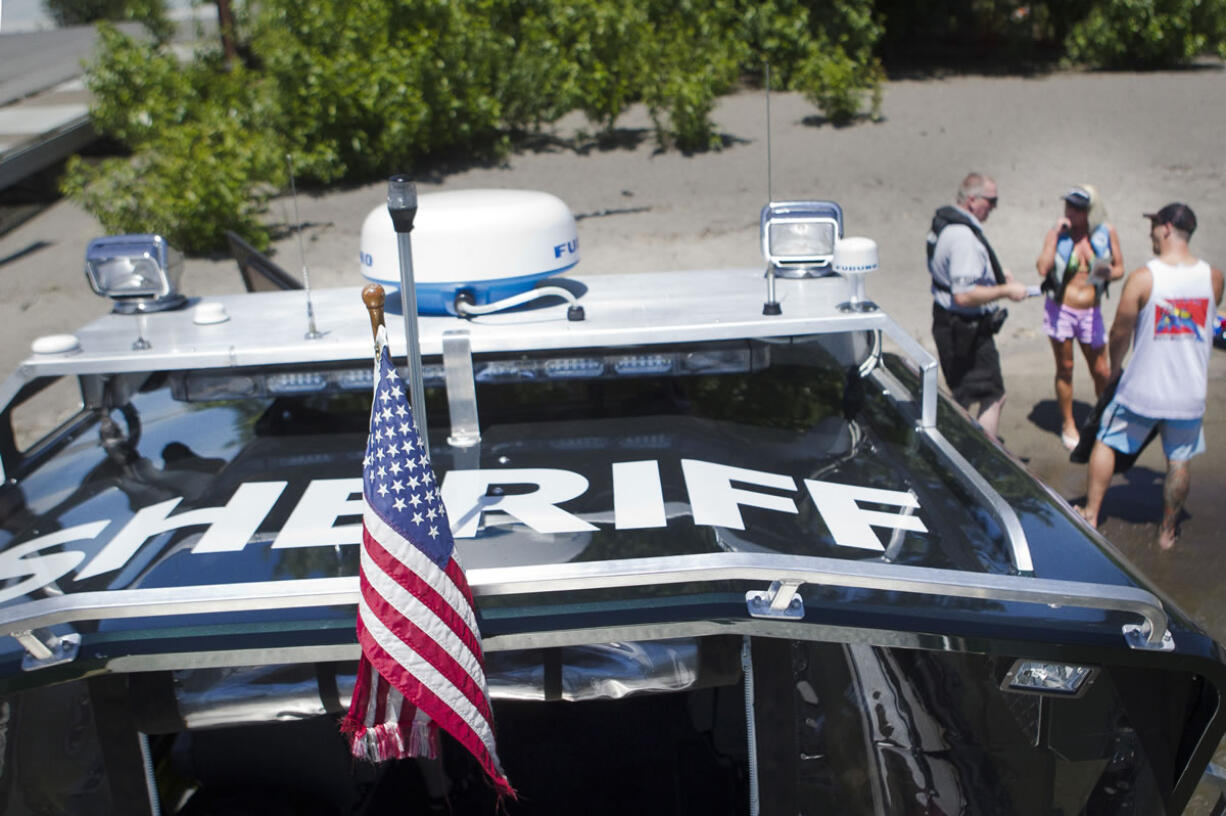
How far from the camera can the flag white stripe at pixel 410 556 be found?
185 cm

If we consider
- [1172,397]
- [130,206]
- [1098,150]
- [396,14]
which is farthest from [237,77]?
[1172,397]

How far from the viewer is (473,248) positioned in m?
3.05

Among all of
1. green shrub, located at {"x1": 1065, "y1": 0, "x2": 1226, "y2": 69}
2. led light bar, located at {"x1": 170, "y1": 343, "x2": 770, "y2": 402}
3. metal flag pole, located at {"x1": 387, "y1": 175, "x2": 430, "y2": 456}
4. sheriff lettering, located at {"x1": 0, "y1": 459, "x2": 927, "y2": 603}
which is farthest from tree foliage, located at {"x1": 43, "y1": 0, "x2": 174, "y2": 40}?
metal flag pole, located at {"x1": 387, "y1": 175, "x2": 430, "y2": 456}

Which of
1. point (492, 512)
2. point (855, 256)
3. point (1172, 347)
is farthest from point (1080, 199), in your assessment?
point (492, 512)

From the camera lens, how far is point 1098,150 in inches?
593

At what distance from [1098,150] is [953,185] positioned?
273cm

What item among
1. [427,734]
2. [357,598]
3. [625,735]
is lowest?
[625,735]

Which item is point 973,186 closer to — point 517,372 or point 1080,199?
point 1080,199

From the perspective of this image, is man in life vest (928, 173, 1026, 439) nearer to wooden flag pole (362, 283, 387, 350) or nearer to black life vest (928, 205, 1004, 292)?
black life vest (928, 205, 1004, 292)

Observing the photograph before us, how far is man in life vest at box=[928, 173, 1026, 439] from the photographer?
6.10m

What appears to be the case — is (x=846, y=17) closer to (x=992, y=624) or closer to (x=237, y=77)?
(x=237, y=77)

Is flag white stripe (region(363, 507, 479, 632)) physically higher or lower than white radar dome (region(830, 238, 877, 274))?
lower

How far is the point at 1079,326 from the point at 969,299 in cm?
153

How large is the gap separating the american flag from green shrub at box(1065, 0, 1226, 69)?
69.0 feet
